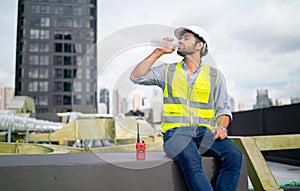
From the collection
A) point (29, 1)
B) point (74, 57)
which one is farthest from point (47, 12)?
point (74, 57)

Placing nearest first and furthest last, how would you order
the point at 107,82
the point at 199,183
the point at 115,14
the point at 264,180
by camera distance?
the point at 199,183
the point at 107,82
the point at 264,180
the point at 115,14

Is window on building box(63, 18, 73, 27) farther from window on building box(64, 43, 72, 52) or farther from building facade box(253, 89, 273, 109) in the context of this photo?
building facade box(253, 89, 273, 109)

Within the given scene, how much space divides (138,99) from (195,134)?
0.48m

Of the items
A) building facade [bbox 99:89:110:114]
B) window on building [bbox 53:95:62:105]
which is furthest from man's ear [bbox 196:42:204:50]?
window on building [bbox 53:95:62:105]

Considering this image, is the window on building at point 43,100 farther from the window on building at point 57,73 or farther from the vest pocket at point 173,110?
the vest pocket at point 173,110

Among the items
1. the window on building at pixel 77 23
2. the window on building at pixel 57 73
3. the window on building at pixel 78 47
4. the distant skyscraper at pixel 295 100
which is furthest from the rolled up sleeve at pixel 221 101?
the window on building at pixel 77 23

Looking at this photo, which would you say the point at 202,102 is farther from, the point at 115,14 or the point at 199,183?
the point at 115,14

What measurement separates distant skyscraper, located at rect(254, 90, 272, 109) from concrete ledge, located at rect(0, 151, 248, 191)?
8985mm

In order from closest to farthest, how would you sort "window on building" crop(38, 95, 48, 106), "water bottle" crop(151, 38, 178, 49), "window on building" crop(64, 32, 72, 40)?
1. "water bottle" crop(151, 38, 178, 49)
2. "window on building" crop(38, 95, 48, 106)
3. "window on building" crop(64, 32, 72, 40)

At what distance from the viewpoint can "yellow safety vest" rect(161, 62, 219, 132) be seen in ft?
7.29

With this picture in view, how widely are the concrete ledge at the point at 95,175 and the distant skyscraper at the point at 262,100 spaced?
898cm

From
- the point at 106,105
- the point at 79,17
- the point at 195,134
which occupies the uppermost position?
the point at 79,17

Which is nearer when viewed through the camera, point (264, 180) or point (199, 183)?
point (199, 183)

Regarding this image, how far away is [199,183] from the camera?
1.94 metres
